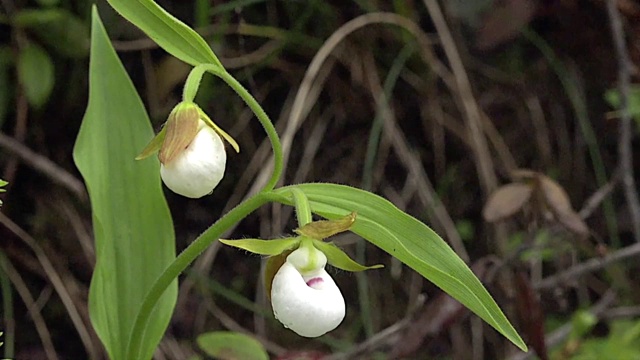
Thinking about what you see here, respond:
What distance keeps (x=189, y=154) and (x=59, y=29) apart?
2.92ft

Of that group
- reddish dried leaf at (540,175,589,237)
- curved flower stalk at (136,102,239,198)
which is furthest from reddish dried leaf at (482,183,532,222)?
curved flower stalk at (136,102,239,198)

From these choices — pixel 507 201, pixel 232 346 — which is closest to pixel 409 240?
pixel 232 346

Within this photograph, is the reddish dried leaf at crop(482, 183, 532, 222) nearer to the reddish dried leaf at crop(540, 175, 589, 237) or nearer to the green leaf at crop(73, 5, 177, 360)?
the reddish dried leaf at crop(540, 175, 589, 237)

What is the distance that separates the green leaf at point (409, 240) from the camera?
863 mm

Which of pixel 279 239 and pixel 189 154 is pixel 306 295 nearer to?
pixel 279 239

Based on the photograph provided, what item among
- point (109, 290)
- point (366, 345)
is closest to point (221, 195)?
point (366, 345)

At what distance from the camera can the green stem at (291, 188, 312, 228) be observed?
2.80 ft

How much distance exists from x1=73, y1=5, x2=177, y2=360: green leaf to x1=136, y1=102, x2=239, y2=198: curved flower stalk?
30 cm

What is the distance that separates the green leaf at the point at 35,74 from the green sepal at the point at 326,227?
37.1 inches

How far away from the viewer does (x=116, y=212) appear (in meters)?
1.15

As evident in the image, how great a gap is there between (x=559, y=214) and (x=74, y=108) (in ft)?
3.72

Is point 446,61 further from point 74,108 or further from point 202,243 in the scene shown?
point 202,243

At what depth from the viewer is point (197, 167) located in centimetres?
85

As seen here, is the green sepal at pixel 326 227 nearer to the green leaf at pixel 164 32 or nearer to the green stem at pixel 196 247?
the green stem at pixel 196 247
